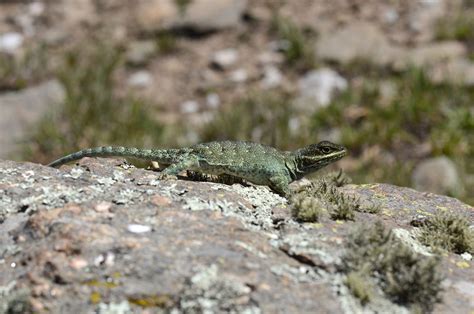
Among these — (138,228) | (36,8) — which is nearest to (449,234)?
(138,228)

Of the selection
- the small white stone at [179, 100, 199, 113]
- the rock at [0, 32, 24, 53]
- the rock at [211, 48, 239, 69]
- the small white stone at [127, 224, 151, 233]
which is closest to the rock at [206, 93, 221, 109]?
the small white stone at [179, 100, 199, 113]

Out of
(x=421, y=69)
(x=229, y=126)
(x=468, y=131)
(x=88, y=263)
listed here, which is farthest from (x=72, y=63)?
(x=88, y=263)

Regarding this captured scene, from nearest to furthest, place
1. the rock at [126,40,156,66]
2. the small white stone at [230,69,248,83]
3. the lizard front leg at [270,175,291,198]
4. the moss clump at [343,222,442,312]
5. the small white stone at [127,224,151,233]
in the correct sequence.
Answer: the moss clump at [343,222,442,312]
the small white stone at [127,224,151,233]
the lizard front leg at [270,175,291,198]
the small white stone at [230,69,248,83]
the rock at [126,40,156,66]

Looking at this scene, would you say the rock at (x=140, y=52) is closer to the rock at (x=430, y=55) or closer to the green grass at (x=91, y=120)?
the green grass at (x=91, y=120)

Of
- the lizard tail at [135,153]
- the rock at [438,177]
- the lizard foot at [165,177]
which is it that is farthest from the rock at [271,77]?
the lizard foot at [165,177]

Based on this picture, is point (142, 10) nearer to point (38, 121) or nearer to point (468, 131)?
point (38, 121)

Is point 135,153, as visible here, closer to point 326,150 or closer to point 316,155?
point 316,155

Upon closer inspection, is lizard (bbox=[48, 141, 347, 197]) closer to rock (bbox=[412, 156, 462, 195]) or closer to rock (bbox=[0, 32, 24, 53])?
rock (bbox=[412, 156, 462, 195])
